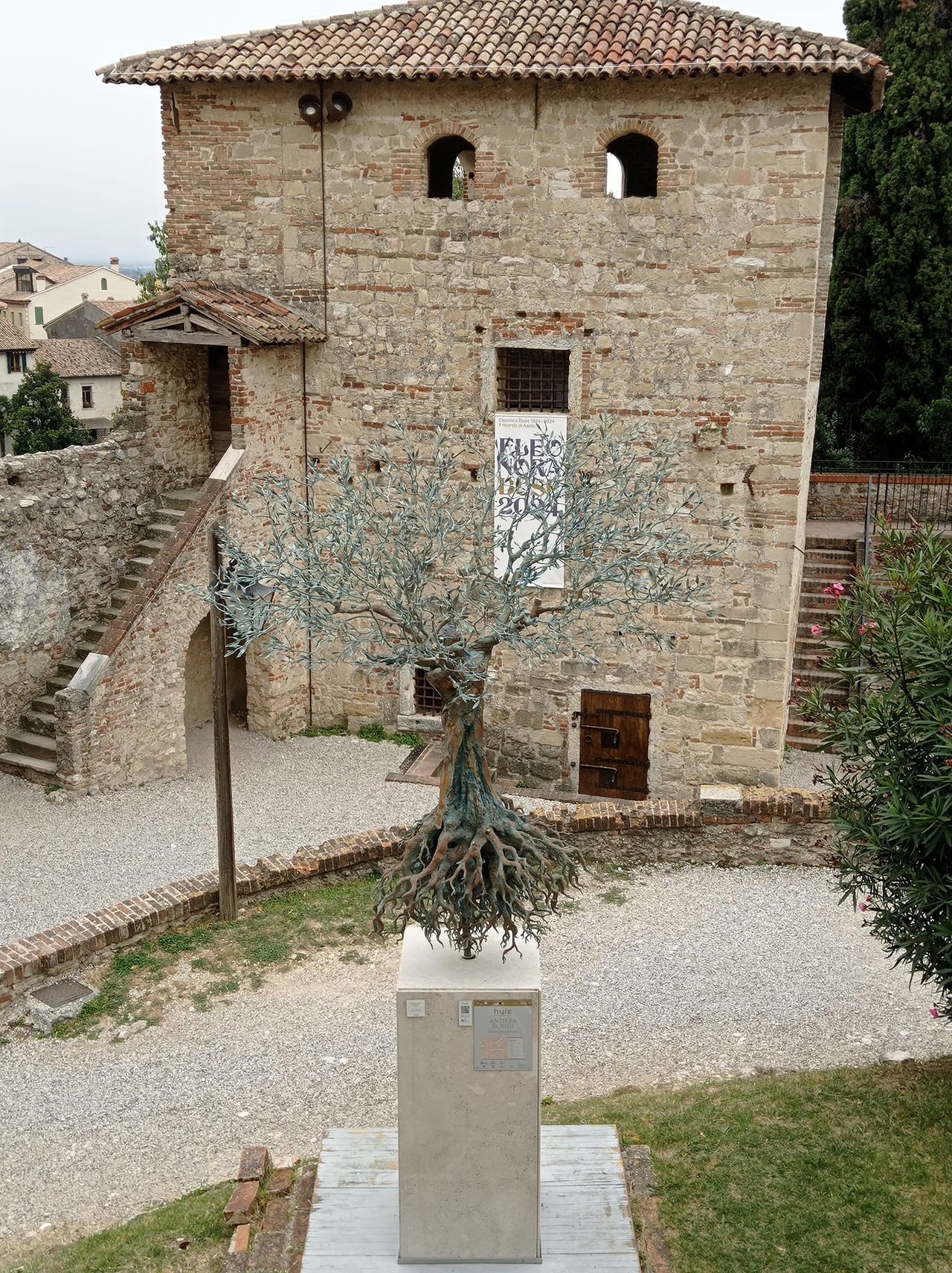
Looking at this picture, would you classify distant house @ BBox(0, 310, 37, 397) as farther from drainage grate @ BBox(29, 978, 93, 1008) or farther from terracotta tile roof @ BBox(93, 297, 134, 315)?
drainage grate @ BBox(29, 978, 93, 1008)

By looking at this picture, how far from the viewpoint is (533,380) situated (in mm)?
15062

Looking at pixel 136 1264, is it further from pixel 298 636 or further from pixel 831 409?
pixel 831 409

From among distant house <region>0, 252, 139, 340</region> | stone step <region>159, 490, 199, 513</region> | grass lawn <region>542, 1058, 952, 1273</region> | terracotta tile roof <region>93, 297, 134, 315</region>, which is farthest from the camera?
distant house <region>0, 252, 139, 340</region>

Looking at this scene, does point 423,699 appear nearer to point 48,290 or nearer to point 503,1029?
point 503,1029

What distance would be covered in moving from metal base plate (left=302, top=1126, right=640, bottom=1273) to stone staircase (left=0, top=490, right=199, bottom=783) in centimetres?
809

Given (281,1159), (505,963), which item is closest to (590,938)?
(281,1159)

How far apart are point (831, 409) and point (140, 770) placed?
1600 cm

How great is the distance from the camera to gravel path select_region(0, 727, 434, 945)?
40.3 ft

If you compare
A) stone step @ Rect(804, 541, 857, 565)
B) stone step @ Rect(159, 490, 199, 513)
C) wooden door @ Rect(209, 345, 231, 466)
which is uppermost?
wooden door @ Rect(209, 345, 231, 466)

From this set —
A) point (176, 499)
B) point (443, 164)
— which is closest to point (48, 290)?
point (176, 499)

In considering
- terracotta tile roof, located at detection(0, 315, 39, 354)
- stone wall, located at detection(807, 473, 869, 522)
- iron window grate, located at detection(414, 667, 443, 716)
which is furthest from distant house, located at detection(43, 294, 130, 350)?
iron window grate, located at detection(414, 667, 443, 716)

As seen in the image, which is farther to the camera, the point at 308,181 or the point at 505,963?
the point at 308,181

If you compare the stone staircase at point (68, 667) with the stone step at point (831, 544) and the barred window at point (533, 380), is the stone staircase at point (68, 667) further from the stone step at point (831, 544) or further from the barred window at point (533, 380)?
the stone step at point (831, 544)

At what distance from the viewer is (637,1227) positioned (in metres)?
7.02
